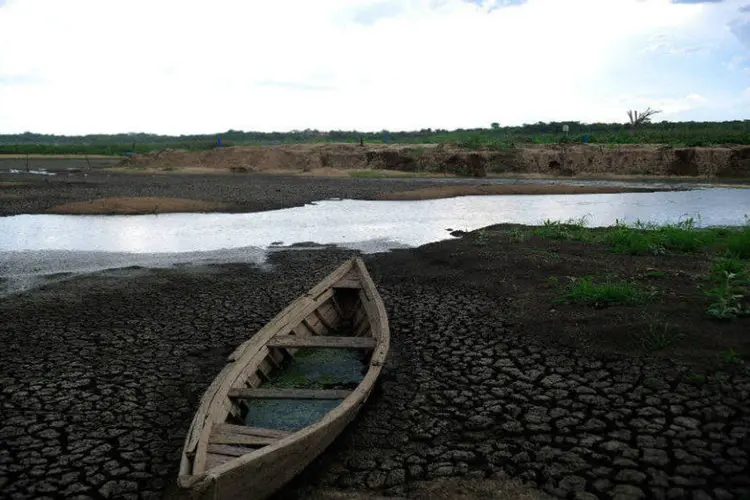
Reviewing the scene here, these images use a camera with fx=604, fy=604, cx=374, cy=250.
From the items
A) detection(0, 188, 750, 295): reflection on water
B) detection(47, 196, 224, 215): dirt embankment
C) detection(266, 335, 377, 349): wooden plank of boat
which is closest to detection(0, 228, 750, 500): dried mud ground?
detection(266, 335, 377, 349): wooden plank of boat

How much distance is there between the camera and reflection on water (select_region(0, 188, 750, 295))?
13609mm

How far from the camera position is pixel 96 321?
857 centimetres

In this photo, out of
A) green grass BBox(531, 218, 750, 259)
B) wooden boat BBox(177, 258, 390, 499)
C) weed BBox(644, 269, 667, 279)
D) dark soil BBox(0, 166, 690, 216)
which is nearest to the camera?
wooden boat BBox(177, 258, 390, 499)

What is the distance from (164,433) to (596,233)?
11.3m

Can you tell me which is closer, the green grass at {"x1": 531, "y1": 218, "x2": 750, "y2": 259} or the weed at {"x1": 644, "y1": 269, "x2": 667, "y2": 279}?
the weed at {"x1": 644, "y1": 269, "x2": 667, "y2": 279}

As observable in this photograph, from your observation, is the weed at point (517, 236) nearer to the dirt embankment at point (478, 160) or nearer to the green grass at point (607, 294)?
the green grass at point (607, 294)

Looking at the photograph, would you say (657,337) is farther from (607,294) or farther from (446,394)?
(446,394)

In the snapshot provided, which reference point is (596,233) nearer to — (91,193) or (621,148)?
(91,193)

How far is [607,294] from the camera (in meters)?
8.14

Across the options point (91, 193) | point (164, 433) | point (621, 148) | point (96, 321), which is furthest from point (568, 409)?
point (621, 148)

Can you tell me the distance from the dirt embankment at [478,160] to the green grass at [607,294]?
32.7m

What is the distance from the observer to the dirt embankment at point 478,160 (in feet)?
123

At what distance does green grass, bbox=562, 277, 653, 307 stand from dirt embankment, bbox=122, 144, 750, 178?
107ft

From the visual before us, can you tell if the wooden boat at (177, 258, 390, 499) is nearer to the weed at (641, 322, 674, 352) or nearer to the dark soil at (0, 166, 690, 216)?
the weed at (641, 322, 674, 352)
